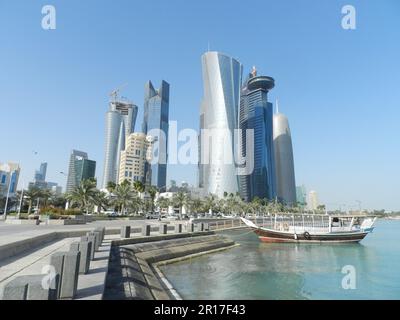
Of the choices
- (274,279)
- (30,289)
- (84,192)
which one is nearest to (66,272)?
(30,289)

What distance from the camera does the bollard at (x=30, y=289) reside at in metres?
5.59

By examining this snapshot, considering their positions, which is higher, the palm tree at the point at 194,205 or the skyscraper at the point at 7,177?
the skyscraper at the point at 7,177

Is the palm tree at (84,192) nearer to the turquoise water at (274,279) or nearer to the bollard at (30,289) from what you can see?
the turquoise water at (274,279)

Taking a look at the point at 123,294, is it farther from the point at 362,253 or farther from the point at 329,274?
the point at 362,253

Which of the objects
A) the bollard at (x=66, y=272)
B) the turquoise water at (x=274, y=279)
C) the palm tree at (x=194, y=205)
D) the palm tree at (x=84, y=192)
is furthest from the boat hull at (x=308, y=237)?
the palm tree at (x=194, y=205)

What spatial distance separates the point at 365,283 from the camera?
2247cm

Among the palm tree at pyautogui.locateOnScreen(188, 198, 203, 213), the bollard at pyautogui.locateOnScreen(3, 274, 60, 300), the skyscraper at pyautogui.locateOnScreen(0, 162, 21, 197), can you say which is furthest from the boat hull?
the skyscraper at pyautogui.locateOnScreen(0, 162, 21, 197)

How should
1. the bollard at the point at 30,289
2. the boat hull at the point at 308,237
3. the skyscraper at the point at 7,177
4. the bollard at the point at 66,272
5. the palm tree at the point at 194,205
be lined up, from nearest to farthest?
the bollard at the point at 30,289 < the bollard at the point at 66,272 < the boat hull at the point at 308,237 < the palm tree at the point at 194,205 < the skyscraper at the point at 7,177

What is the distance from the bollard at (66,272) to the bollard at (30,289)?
1.98 meters

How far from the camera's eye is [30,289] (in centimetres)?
579

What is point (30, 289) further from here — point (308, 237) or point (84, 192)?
point (84, 192)

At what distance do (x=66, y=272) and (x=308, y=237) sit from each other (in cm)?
4886
